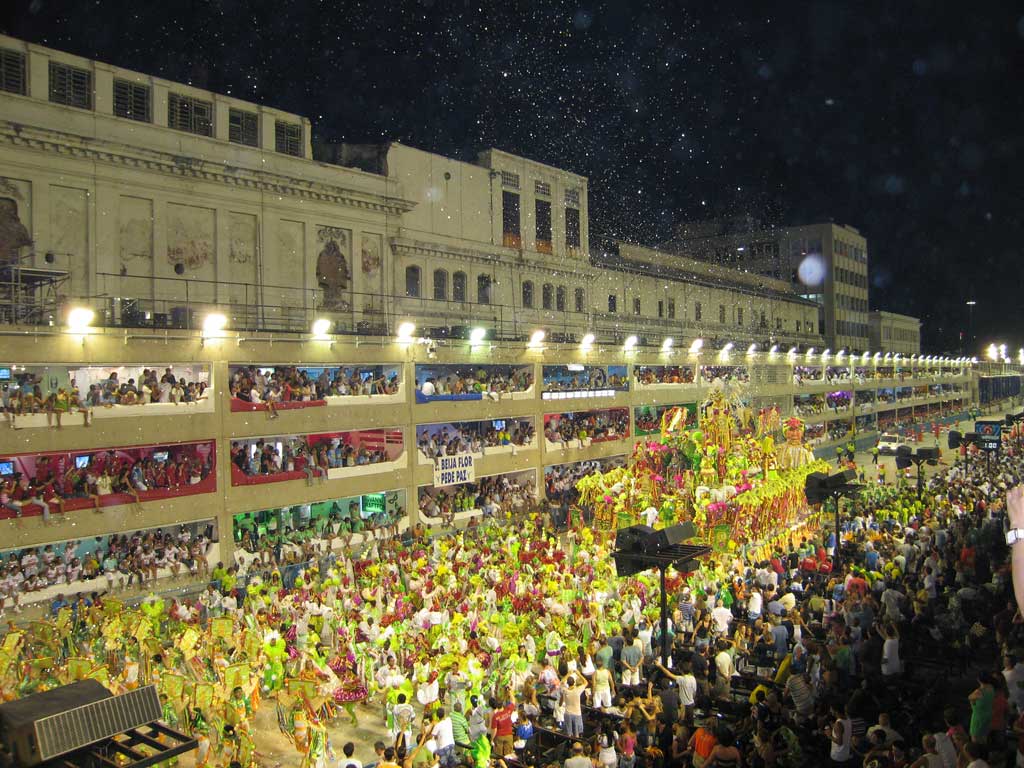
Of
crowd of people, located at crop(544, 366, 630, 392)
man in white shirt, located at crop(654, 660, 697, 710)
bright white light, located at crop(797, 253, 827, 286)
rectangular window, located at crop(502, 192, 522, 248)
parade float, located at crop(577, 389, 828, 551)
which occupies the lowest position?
man in white shirt, located at crop(654, 660, 697, 710)

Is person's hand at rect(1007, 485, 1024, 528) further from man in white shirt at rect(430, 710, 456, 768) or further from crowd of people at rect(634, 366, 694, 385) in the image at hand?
crowd of people at rect(634, 366, 694, 385)

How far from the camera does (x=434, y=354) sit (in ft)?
103

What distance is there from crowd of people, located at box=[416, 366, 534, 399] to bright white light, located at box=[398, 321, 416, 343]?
80.1 inches

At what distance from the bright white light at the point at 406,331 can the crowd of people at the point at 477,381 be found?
6.68 feet

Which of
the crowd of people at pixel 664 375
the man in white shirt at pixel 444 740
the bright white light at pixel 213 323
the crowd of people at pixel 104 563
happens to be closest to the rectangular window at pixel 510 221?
the crowd of people at pixel 664 375

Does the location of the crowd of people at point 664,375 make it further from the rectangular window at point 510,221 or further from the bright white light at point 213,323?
the bright white light at point 213,323

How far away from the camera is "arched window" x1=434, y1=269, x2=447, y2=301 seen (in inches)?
1460

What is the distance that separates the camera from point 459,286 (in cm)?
3838

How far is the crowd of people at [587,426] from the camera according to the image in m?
37.7

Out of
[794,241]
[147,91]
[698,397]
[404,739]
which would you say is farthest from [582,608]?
[794,241]

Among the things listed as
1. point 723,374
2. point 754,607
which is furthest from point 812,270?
point 754,607

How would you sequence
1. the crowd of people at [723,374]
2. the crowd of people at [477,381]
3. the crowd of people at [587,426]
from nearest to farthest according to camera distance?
the crowd of people at [477,381] → the crowd of people at [587,426] → the crowd of people at [723,374]

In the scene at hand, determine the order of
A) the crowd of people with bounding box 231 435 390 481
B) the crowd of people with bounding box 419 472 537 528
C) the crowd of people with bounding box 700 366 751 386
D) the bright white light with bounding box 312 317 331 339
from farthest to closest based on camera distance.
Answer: the crowd of people with bounding box 700 366 751 386 → the crowd of people with bounding box 419 472 537 528 → the bright white light with bounding box 312 317 331 339 → the crowd of people with bounding box 231 435 390 481

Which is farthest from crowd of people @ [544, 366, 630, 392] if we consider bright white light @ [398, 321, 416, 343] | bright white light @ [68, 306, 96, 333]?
bright white light @ [68, 306, 96, 333]
